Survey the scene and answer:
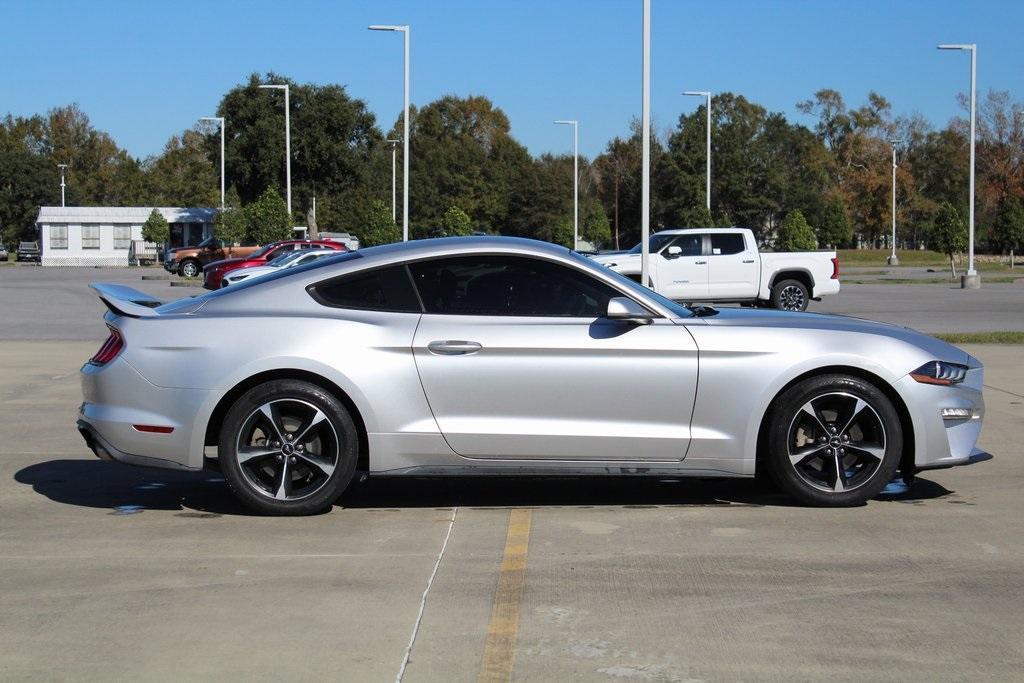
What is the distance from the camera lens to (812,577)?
5.55 meters

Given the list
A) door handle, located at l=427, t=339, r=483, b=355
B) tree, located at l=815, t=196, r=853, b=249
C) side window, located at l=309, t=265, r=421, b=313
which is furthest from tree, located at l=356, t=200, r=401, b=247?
door handle, located at l=427, t=339, r=483, b=355

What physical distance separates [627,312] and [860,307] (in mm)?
24111

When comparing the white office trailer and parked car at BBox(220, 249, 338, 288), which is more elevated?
the white office trailer

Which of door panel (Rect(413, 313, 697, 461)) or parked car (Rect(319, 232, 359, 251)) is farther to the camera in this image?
parked car (Rect(319, 232, 359, 251))

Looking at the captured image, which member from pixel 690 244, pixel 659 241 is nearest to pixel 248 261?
pixel 659 241

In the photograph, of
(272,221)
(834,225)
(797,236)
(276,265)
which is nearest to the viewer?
(276,265)

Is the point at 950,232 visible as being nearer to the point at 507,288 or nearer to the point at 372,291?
the point at 507,288

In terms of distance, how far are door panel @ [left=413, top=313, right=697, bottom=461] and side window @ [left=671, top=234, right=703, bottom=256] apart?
20.0 meters

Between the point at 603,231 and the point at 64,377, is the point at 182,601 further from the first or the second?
the point at 603,231

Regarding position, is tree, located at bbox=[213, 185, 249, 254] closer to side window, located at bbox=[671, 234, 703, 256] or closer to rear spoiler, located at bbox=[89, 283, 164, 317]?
side window, located at bbox=[671, 234, 703, 256]

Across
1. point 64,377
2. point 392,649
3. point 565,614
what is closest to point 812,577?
point 565,614

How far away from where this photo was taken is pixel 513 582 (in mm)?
5484

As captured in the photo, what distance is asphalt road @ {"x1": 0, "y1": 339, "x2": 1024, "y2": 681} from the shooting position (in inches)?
176

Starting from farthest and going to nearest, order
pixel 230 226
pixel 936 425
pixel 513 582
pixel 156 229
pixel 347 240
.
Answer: pixel 156 229
pixel 230 226
pixel 347 240
pixel 936 425
pixel 513 582
